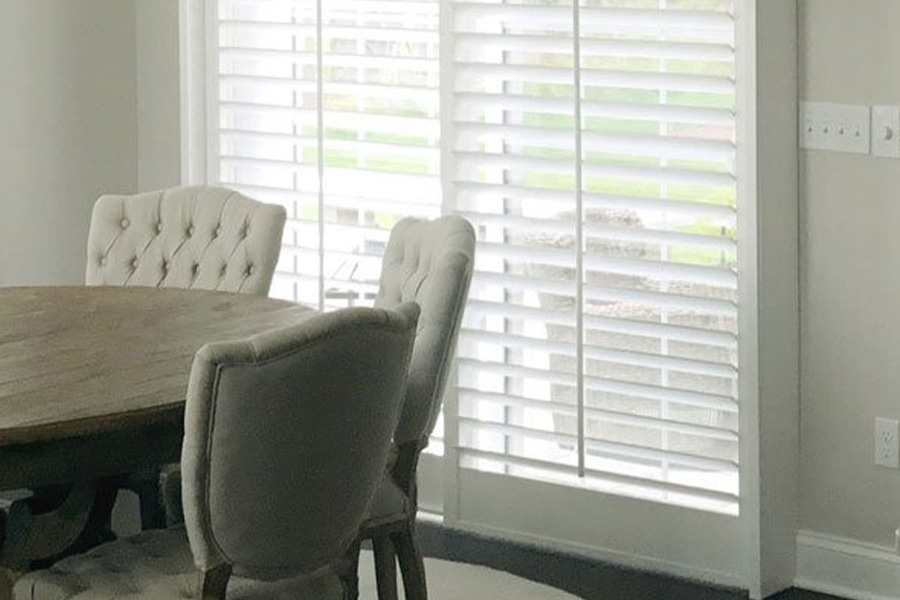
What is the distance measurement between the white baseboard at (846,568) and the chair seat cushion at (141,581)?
152 cm

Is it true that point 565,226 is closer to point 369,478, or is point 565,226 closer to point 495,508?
point 495,508

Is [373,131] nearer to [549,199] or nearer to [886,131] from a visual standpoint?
[549,199]

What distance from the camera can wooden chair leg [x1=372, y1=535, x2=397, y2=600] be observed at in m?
3.49

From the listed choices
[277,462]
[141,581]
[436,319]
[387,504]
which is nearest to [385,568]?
[387,504]

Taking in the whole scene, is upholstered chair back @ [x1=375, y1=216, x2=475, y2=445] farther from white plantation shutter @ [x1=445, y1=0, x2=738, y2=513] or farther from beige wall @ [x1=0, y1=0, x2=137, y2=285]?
beige wall @ [x1=0, y1=0, x2=137, y2=285]

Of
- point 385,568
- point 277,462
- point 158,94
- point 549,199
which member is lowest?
point 385,568

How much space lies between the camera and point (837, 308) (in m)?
4.12

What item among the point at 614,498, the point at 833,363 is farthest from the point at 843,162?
the point at 614,498

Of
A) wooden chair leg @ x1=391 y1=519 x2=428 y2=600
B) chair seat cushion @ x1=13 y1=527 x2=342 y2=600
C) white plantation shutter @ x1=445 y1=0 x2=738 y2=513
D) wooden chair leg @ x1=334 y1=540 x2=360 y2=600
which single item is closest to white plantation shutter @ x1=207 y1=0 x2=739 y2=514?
white plantation shutter @ x1=445 y1=0 x2=738 y2=513

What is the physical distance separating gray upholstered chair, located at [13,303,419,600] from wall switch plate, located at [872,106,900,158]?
1419mm

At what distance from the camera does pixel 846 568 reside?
4.16 m

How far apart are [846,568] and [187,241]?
168cm

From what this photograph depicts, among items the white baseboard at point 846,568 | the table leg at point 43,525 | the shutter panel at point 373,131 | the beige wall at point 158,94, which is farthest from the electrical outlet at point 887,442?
the beige wall at point 158,94

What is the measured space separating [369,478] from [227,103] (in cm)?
233
